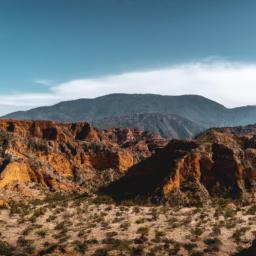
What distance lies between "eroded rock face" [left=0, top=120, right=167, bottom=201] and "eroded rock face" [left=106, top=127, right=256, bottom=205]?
37.9 ft

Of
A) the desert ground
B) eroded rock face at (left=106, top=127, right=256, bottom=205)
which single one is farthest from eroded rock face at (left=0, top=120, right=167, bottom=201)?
eroded rock face at (left=106, top=127, right=256, bottom=205)

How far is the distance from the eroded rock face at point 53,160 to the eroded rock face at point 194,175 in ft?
37.9

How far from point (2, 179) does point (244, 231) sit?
30726 mm

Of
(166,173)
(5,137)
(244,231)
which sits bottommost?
(244,231)

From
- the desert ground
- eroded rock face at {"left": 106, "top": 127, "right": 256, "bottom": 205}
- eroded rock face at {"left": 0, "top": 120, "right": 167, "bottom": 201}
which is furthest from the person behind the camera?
eroded rock face at {"left": 0, "top": 120, "right": 167, "bottom": 201}

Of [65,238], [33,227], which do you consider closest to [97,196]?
[33,227]

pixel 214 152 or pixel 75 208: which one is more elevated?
pixel 214 152

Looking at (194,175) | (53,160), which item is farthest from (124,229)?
(53,160)

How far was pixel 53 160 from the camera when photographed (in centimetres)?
7262

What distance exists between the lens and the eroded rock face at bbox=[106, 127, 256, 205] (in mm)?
44156

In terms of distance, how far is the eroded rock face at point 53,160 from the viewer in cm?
5338

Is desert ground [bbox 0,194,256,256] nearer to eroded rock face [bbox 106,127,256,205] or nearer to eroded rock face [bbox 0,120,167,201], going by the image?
eroded rock face [bbox 106,127,256,205]

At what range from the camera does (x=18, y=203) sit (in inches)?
1722

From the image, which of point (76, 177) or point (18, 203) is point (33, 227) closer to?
point (18, 203)
